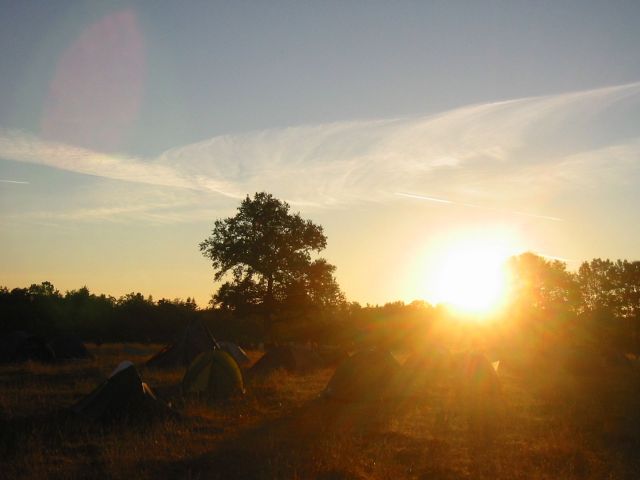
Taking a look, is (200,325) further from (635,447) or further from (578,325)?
(578,325)

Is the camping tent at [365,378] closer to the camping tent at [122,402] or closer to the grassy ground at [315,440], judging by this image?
the grassy ground at [315,440]

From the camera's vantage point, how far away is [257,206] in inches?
1676

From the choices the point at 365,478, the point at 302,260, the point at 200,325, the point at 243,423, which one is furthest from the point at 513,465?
the point at 302,260

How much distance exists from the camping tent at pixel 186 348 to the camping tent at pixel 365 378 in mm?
9235

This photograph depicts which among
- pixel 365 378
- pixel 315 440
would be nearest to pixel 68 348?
pixel 365 378

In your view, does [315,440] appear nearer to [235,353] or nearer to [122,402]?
[122,402]

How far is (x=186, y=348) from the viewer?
26969 millimetres

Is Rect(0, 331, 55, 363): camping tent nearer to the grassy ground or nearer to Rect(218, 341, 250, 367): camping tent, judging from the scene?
Rect(218, 341, 250, 367): camping tent

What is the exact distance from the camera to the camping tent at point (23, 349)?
2784 centimetres

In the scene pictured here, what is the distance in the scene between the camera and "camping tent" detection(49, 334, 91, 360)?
2938 centimetres

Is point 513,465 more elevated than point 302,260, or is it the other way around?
point 302,260

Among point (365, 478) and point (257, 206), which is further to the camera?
point (257, 206)

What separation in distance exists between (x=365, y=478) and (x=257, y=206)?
1352 inches

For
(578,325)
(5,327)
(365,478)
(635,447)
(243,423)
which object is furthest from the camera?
(578,325)
